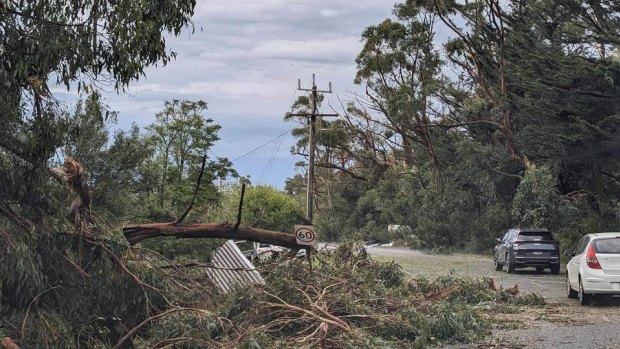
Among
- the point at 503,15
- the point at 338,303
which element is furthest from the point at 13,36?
the point at 503,15

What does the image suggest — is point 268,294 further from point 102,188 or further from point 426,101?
point 426,101

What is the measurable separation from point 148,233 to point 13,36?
4.09 metres

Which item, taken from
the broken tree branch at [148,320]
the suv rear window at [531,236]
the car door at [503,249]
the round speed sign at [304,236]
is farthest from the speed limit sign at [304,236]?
the car door at [503,249]

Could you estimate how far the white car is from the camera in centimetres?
1381

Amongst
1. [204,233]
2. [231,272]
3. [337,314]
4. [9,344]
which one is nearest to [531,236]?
[231,272]

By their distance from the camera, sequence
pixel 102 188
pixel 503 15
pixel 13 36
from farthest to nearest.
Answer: pixel 503 15, pixel 102 188, pixel 13 36

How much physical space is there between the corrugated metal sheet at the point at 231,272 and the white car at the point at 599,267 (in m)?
6.69

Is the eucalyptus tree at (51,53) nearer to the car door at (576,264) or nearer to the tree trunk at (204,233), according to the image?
the tree trunk at (204,233)

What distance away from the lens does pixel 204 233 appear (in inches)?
460

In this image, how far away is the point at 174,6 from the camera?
839cm

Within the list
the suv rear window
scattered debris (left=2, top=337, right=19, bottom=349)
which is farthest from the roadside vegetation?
the suv rear window

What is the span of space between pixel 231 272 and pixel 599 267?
287 inches

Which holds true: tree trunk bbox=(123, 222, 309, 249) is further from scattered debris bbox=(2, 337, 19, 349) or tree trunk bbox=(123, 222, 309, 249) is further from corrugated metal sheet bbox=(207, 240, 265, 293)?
scattered debris bbox=(2, 337, 19, 349)

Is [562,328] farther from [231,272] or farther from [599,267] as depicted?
[231,272]
